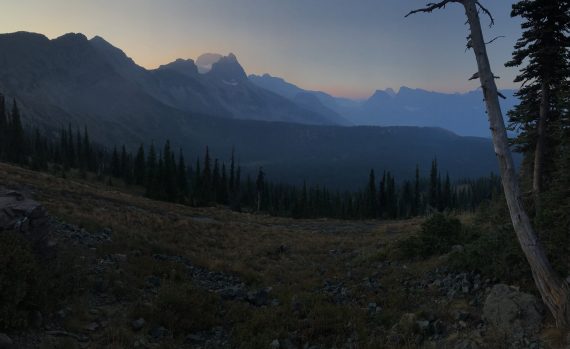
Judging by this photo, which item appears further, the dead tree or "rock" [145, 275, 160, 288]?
"rock" [145, 275, 160, 288]

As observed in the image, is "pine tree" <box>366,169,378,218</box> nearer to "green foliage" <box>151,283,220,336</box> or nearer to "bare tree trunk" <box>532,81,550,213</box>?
"bare tree trunk" <box>532,81,550,213</box>

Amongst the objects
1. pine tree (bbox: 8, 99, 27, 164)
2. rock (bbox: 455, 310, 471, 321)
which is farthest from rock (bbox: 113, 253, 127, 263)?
pine tree (bbox: 8, 99, 27, 164)

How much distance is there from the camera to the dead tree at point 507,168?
830cm

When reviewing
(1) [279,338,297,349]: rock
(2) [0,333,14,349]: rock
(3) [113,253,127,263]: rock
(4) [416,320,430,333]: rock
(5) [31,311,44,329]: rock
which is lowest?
(1) [279,338,297,349]: rock

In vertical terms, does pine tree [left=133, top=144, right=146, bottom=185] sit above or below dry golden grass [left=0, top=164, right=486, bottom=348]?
below

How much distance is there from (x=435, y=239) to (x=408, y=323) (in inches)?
364

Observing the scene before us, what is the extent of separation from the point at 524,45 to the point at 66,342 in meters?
21.5

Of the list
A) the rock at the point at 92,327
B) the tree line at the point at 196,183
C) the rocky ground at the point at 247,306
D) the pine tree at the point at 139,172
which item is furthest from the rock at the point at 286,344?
the pine tree at the point at 139,172

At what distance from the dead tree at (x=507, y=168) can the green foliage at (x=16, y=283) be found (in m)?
9.96

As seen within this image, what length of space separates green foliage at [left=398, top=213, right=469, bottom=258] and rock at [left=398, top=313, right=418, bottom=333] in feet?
27.0

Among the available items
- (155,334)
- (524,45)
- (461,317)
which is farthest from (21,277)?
(524,45)

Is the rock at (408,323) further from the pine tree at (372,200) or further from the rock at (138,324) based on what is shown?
the pine tree at (372,200)

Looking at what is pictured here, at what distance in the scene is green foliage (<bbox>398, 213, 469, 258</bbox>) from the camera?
1719cm

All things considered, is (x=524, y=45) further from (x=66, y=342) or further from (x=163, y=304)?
(x=66, y=342)
